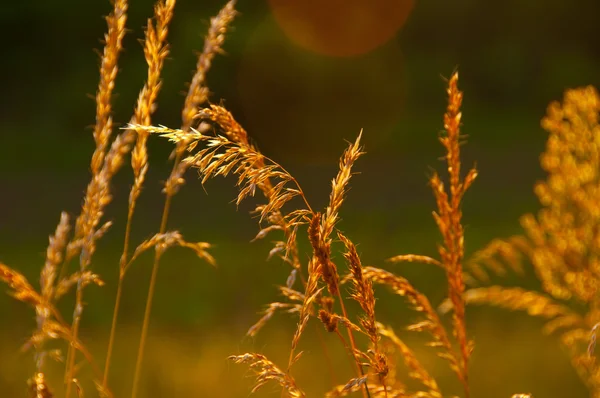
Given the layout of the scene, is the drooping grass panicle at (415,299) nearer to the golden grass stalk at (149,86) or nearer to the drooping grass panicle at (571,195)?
the golden grass stalk at (149,86)

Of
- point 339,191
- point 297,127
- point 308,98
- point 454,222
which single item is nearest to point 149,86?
point 339,191

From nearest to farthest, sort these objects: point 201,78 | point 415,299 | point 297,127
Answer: point 415,299, point 201,78, point 297,127

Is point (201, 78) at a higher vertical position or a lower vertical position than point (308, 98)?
lower

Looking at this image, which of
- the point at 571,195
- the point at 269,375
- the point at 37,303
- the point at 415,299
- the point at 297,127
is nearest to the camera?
the point at 269,375

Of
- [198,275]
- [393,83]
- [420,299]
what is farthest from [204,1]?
[420,299]

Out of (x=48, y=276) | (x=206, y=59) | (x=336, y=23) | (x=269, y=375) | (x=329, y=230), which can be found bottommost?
(x=269, y=375)

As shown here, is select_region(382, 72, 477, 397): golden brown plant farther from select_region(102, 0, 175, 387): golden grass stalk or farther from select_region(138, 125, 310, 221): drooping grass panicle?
select_region(102, 0, 175, 387): golden grass stalk

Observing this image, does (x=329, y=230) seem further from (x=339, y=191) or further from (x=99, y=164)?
(x=99, y=164)
